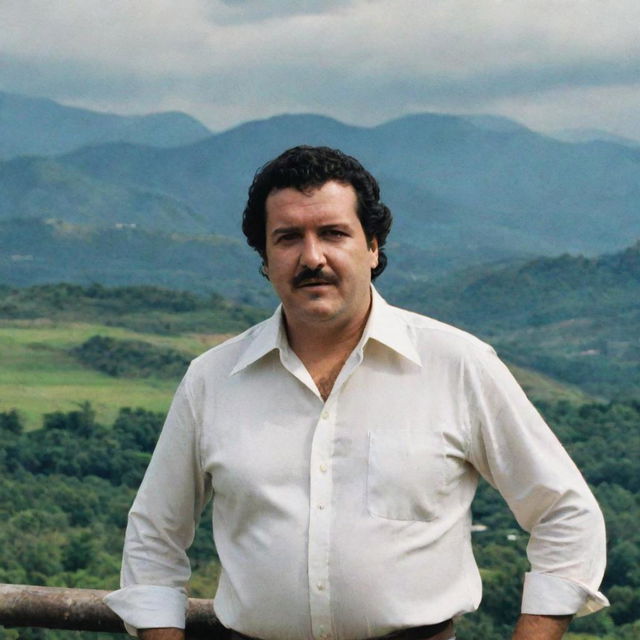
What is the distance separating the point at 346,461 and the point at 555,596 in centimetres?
42

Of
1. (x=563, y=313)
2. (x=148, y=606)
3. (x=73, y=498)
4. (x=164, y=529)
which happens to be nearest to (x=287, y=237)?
(x=164, y=529)

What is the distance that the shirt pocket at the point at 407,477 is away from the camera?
2025 millimetres

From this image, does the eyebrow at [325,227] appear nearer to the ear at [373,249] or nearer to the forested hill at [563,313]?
the ear at [373,249]

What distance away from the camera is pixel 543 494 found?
2.02m

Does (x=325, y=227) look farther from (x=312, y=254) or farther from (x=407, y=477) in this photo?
(x=407, y=477)

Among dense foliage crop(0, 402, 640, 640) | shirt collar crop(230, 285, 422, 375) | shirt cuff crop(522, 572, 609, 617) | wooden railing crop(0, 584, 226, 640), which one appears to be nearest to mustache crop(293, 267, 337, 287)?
shirt collar crop(230, 285, 422, 375)

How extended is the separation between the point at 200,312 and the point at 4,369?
46.3ft

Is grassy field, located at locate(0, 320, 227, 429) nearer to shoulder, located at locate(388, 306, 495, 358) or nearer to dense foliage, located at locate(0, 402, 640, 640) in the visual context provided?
dense foliage, located at locate(0, 402, 640, 640)

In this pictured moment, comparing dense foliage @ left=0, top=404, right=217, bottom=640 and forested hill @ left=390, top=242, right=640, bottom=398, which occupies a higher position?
forested hill @ left=390, top=242, right=640, bottom=398

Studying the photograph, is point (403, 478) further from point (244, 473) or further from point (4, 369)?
point (4, 369)

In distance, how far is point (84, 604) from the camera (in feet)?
8.35

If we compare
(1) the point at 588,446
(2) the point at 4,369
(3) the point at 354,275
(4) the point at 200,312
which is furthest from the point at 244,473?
(4) the point at 200,312

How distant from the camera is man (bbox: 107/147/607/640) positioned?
203cm

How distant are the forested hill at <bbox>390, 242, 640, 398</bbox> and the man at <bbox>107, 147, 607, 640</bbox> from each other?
252ft
